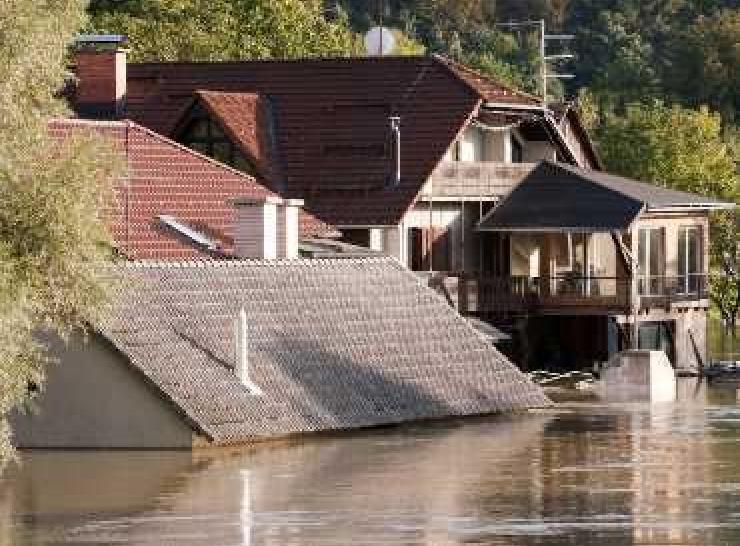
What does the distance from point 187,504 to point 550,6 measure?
129 m

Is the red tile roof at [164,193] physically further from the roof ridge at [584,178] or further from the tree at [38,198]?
the tree at [38,198]

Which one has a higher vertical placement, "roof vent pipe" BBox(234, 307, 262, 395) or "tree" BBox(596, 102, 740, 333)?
"tree" BBox(596, 102, 740, 333)

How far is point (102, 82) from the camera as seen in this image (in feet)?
239

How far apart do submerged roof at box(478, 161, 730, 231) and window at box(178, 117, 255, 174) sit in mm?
6083

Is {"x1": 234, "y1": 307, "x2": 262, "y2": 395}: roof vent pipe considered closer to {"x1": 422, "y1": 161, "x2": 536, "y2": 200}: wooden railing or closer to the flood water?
the flood water

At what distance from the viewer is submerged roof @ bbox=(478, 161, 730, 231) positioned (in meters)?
73.8

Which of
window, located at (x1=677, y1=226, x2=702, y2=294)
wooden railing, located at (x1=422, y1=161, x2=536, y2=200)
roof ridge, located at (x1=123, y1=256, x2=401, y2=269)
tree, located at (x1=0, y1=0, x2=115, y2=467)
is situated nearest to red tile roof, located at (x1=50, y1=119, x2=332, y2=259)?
roof ridge, located at (x1=123, y1=256, x2=401, y2=269)

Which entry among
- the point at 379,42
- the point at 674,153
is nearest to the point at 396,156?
the point at 379,42

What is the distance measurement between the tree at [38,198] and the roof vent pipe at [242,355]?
11.7m

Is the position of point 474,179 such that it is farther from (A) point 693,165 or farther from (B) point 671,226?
(A) point 693,165

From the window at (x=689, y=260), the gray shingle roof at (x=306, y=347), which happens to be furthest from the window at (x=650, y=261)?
the gray shingle roof at (x=306, y=347)

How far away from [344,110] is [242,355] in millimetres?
23970

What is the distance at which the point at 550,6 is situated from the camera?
169875mm

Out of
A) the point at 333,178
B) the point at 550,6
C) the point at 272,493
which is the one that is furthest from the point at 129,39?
the point at 550,6
